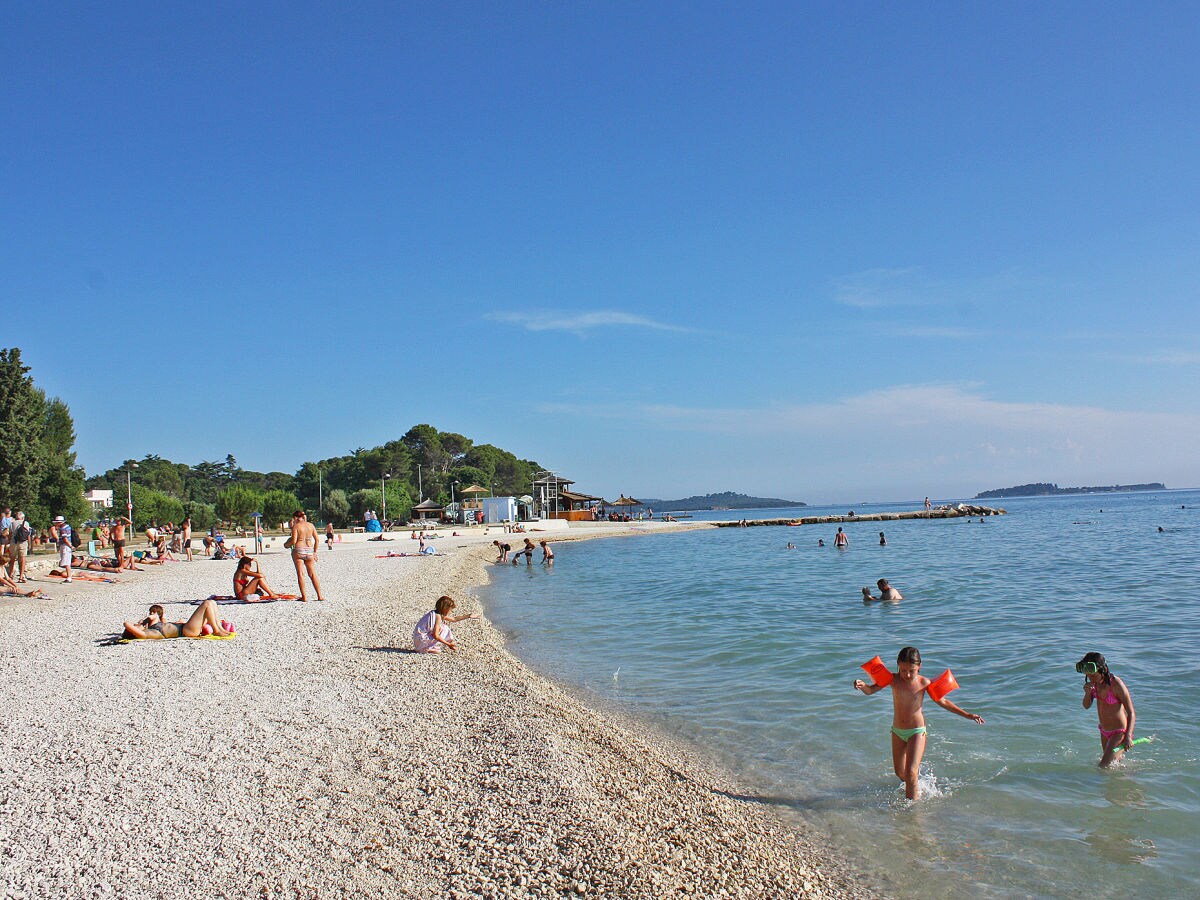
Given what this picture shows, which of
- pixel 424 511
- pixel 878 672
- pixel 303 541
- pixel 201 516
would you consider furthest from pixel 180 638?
pixel 424 511

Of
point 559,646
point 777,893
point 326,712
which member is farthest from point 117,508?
point 777,893

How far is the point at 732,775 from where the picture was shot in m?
6.75

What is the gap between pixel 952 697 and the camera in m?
9.41

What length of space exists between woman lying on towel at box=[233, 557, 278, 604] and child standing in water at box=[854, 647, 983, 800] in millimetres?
12948

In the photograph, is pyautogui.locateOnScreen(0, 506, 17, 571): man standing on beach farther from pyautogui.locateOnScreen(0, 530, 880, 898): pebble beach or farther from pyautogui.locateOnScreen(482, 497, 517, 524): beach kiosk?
pyautogui.locateOnScreen(482, 497, 517, 524): beach kiosk

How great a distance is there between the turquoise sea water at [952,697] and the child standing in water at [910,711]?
234 mm

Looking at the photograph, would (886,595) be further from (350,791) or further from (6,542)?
(6,542)

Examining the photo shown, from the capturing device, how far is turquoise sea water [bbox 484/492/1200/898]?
17.3 feet

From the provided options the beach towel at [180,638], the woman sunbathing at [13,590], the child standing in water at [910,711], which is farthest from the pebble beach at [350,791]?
the woman sunbathing at [13,590]

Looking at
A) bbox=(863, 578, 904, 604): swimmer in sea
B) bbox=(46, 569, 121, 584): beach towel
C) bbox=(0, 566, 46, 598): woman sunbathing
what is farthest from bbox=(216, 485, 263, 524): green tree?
bbox=(863, 578, 904, 604): swimmer in sea

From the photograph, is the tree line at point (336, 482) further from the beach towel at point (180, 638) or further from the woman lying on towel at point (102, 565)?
the beach towel at point (180, 638)

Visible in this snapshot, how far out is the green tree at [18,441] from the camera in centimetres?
2822

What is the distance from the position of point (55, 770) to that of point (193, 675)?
321 centimetres

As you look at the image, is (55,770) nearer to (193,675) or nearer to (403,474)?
(193,675)
